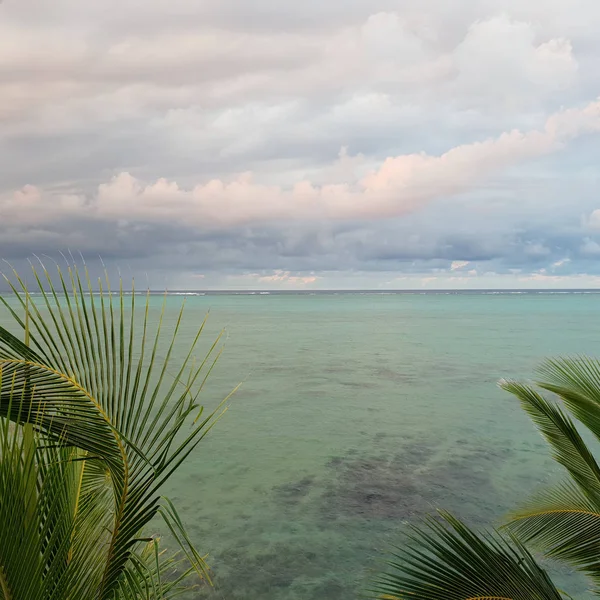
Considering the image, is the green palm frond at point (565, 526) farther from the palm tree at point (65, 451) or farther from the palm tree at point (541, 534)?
the palm tree at point (65, 451)

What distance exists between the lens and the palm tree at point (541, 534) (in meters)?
2.66

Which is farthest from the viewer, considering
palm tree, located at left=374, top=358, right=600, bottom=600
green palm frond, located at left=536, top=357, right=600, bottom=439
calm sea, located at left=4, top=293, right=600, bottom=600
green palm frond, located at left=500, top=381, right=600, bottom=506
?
calm sea, located at left=4, top=293, right=600, bottom=600

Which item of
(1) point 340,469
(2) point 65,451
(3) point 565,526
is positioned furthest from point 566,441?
(1) point 340,469

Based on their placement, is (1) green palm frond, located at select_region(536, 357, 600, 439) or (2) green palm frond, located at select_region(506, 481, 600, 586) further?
(2) green palm frond, located at select_region(506, 481, 600, 586)

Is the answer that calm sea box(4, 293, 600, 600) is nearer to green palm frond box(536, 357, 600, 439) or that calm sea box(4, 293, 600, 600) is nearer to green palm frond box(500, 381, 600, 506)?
green palm frond box(500, 381, 600, 506)

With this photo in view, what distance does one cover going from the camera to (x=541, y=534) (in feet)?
13.1

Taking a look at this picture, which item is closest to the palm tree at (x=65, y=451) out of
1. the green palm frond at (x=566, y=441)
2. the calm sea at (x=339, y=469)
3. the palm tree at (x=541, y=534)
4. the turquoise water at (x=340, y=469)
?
the palm tree at (x=541, y=534)

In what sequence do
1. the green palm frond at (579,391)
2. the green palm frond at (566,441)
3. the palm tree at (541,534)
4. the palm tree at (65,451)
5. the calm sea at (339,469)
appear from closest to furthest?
the palm tree at (65,451)
the palm tree at (541,534)
the green palm frond at (579,391)
the green palm frond at (566,441)
the calm sea at (339,469)

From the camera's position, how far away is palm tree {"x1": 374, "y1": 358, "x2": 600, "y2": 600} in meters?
2.66

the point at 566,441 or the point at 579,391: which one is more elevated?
the point at 579,391

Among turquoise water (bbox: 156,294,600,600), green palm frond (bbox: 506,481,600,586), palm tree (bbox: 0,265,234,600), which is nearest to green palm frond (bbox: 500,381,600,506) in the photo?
green palm frond (bbox: 506,481,600,586)

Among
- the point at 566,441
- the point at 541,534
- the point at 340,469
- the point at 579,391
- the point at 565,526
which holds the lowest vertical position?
the point at 340,469

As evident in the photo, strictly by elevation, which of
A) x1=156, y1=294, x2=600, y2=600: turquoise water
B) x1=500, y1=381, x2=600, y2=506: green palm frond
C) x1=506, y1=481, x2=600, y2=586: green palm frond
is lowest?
x1=156, y1=294, x2=600, y2=600: turquoise water

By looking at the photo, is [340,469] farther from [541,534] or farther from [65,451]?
[65,451]
